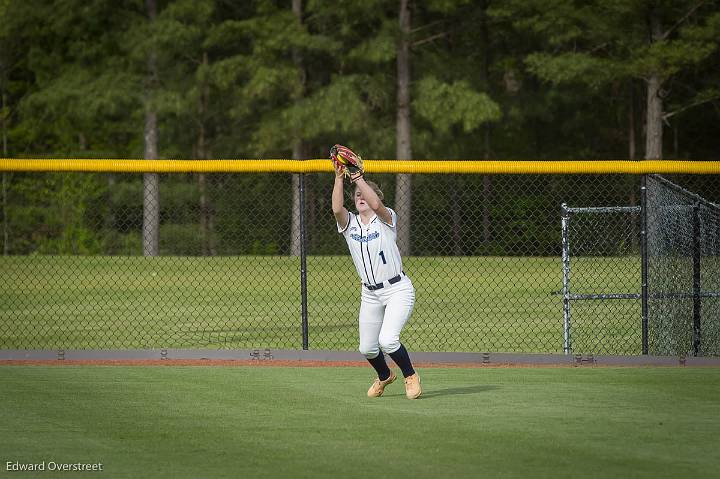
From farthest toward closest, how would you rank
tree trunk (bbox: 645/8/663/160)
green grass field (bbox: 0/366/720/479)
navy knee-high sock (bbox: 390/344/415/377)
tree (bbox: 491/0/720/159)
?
tree trunk (bbox: 645/8/663/160)
tree (bbox: 491/0/720/159)
navy knee-high sock (bbox: 390/344/415/377)
green grass field (bbox: 0/366/720/479)

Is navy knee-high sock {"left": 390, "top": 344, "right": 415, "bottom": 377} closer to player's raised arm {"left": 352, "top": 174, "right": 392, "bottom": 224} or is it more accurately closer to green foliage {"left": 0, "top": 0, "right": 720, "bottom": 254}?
player's raised arm {"left": 352, "top": 174, "right": 392, "bottom": 224}

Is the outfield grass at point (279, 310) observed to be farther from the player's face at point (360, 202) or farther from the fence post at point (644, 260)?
the player's face at point (360, 202)

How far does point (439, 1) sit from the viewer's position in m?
37.0

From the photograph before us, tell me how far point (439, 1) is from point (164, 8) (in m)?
9.96

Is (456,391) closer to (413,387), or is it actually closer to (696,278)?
(413,387)

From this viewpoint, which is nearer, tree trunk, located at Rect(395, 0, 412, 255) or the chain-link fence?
the chain-link fence

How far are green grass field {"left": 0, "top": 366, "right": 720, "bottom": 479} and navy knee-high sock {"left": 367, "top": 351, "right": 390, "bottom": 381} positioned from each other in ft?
0.68

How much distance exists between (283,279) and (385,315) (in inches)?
590

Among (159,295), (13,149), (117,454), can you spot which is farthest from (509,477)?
(13,149)

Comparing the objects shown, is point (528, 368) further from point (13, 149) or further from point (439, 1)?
point (13, 149)

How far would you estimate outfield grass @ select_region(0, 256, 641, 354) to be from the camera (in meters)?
14.6

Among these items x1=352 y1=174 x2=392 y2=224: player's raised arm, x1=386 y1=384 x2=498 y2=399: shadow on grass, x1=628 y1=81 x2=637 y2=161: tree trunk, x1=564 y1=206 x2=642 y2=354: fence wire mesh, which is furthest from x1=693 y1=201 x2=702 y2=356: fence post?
x1=628 y1=81 x2=637 y2=161: tree trunk

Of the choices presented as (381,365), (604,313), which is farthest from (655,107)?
(381,365)

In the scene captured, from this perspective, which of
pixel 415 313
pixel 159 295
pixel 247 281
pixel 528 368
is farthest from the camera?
pixel 247 281
